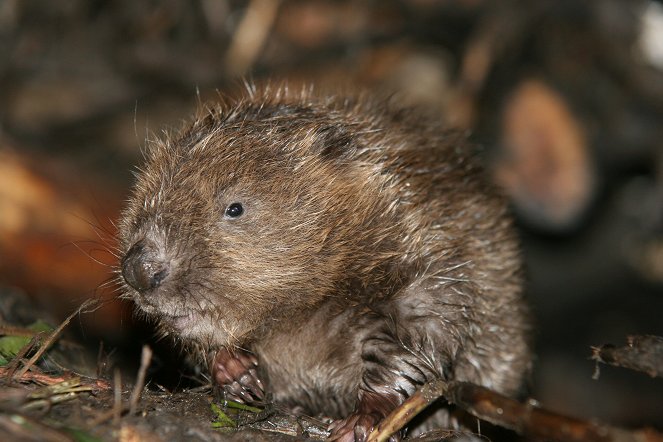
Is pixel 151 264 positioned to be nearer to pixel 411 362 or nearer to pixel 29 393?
pixel 29 393

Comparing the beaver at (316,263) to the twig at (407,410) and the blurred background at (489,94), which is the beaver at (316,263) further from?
the blurred background at (489,94)

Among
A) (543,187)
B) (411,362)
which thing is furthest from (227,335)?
(543,187)

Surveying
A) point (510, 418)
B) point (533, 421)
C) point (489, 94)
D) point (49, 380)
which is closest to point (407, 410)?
point (510, 418)

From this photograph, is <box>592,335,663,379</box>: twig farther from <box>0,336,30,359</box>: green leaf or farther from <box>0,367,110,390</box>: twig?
<box>0,336,30,359</box>: green leaf

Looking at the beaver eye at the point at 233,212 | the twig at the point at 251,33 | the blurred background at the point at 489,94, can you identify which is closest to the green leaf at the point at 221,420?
the beaver eye at the point at 233,212

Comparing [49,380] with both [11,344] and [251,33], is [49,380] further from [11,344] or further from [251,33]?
[251,33]

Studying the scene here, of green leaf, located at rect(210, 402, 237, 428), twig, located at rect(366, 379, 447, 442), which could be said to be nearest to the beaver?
twig, located at rect(366, 379, 447, 442)
